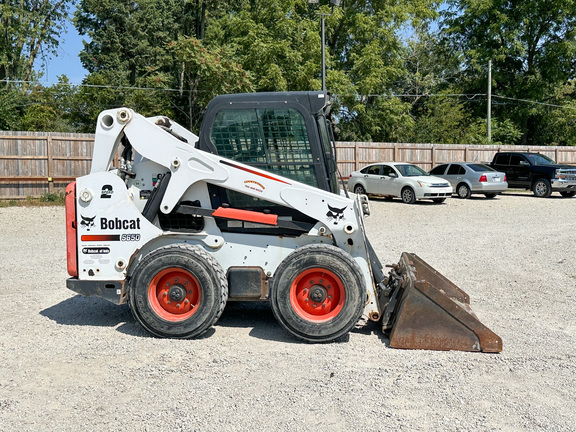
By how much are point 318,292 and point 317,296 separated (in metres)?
0.04

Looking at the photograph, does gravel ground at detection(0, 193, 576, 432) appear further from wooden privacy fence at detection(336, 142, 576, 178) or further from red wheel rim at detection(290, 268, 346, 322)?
wooden privacy fence at detection(336, 142, 576, 178)

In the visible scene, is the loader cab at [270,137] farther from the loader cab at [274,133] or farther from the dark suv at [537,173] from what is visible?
the dark suv at [537,173]

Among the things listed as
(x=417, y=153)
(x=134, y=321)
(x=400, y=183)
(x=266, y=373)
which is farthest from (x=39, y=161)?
(x=266, y=373)

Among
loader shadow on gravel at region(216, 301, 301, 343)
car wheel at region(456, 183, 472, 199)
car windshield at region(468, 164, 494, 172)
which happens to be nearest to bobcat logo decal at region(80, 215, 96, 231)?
loader shadow on gravel at region(216, 301, 301, 343)

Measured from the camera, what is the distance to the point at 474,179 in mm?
23922

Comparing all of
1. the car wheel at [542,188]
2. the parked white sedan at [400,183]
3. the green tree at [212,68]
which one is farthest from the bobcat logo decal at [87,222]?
the green tree at [212,68]

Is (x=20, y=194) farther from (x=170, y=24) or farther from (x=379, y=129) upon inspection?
(x=170, y=24)

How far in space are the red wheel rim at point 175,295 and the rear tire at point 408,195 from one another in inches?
665

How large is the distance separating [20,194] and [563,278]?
18240mm

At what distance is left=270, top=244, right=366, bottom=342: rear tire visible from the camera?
19.2 ft

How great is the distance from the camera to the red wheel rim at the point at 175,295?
6094 mm

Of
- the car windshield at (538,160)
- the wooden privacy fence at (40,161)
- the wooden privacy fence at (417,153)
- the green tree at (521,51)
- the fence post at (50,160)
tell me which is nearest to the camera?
the wooden privacy fence at (40,161)

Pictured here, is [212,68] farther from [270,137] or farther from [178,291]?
[178,291]

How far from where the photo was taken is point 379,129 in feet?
126
